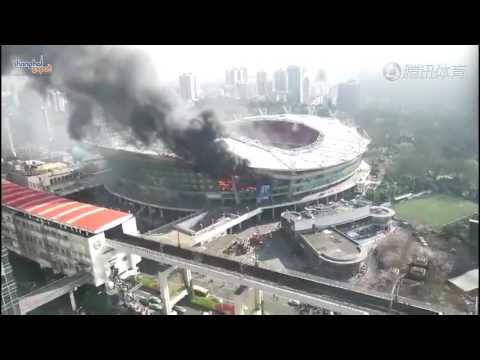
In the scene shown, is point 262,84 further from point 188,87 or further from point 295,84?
point 188,87

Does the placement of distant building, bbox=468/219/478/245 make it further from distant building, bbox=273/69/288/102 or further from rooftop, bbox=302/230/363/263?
distant building, bbox=273/69/288/102

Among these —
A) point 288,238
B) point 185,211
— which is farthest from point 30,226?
point 288,238

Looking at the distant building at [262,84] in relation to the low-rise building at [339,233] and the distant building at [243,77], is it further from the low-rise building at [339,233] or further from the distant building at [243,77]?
the low-rise building at [339,233]

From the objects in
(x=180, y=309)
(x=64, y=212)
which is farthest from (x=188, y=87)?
(x=180, y=309)

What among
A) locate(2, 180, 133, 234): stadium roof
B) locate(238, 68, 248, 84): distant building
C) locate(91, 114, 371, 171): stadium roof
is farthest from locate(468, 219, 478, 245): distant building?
locate(238, 68, 248, 84): distant building

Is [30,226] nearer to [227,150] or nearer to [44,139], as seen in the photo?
[44,139]

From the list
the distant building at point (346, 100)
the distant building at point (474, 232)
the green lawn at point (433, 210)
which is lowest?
the green lawn at point (433, 210)

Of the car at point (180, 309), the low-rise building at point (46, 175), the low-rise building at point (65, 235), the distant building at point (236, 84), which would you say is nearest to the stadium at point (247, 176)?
the low-rise building at point (46, 175)
